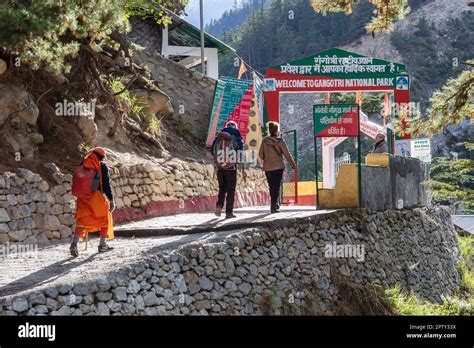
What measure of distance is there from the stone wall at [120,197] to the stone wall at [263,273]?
333 centimetres

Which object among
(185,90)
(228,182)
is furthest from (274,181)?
(185,90)

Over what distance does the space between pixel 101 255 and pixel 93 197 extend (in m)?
0.83

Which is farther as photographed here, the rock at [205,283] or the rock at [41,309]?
the rock at [205,283]

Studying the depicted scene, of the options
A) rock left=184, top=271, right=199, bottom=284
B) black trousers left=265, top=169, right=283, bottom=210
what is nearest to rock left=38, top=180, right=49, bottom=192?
rock left=184, top=271, right=199, bottom=284

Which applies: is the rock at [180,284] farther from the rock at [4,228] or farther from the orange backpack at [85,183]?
the rock at [4,228]

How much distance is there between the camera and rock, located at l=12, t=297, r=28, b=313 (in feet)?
22.8

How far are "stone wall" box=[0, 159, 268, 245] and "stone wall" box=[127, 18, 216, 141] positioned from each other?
8.11 feet

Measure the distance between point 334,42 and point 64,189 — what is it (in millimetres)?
82485

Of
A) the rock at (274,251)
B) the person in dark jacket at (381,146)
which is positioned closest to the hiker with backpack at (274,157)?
the rock at (274,251)

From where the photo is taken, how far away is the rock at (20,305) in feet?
22.8

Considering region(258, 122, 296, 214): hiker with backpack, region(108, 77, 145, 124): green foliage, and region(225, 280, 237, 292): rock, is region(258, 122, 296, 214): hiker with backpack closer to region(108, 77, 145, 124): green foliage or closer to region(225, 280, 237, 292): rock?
region(225, 280, 237, 292): rock
